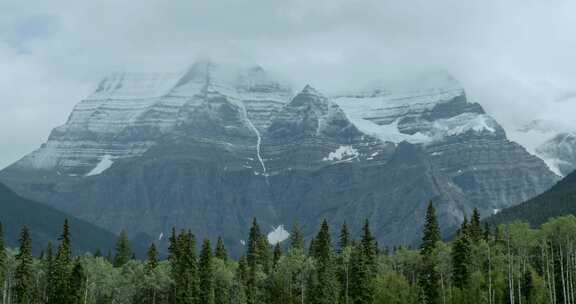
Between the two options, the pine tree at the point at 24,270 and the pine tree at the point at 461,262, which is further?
the pine tree at the point at 24,270

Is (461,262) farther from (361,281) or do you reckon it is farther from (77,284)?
(77,284)

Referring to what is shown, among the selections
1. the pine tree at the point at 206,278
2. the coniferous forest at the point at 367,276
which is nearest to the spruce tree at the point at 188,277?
the coniferous forest at the point at 367,276

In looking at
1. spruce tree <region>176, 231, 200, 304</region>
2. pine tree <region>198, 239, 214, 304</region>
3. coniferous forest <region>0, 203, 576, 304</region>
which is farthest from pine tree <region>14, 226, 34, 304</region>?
pine tree <region>198, 239, 214, 304</region>

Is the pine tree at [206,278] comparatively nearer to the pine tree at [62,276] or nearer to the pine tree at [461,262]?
the pine tree at [62,276]

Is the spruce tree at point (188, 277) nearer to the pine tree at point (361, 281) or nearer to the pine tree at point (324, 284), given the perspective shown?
the pine tree at point (324, 284)

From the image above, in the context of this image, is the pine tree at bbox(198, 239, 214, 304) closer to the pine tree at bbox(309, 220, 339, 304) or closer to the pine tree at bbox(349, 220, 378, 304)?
the pine tree at bbox(309, 220, 339, 304)

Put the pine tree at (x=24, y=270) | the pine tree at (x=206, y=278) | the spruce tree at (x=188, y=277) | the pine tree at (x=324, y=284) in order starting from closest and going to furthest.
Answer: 1. the pine tree at (x=324, y=284)
2. the pine tree at (x=24, y=270)
3. the spruce tree at (x=188, y=277)
4. the pine tree at (x=206, y=278)

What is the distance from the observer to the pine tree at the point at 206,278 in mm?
188625

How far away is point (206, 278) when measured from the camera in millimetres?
189375

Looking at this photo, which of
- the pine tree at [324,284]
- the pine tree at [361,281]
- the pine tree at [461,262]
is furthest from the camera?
the pine tree at [324,284]

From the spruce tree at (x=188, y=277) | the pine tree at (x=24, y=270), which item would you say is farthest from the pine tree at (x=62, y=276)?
the spruce tree at (x=188, y=277)

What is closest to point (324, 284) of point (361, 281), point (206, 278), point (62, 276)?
point (361, 281)

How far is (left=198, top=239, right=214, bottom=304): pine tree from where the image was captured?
189m

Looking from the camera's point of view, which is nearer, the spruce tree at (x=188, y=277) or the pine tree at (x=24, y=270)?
the pine tree at (x=24, y=270)
